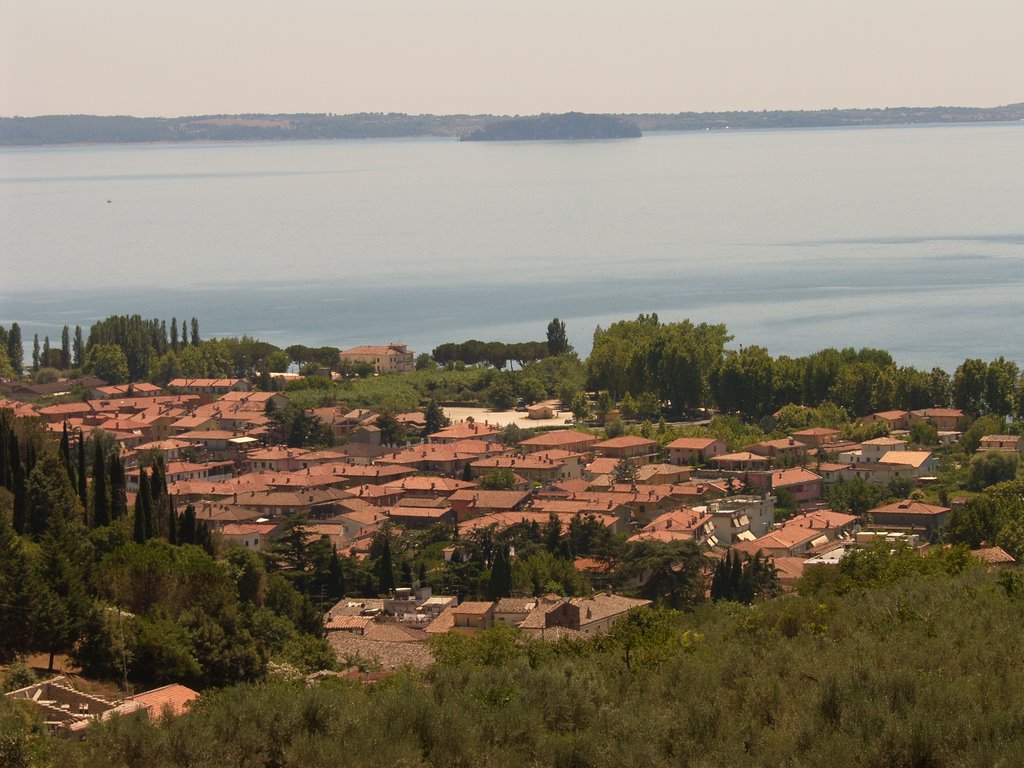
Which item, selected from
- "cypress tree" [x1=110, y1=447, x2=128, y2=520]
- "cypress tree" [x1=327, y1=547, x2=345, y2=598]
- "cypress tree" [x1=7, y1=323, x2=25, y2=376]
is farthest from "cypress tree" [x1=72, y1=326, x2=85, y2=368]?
"cypress tree" [x1=110, y1=447, x2=128, y2=520]

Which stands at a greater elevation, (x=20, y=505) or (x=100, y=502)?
(x=20, y=505)

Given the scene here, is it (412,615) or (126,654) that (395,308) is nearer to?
(412,615)

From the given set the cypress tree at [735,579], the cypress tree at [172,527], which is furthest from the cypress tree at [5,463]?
the cypress tree at [735,579]

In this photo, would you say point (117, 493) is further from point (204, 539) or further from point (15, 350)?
point (15, 350)

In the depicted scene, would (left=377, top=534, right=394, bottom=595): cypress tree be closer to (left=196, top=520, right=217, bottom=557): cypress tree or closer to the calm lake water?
(left=196, top=520, right=217, bottom=557): cypress tree

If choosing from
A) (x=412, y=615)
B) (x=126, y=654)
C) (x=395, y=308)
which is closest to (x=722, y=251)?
(x=395, y=308)

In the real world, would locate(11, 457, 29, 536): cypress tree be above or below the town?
above

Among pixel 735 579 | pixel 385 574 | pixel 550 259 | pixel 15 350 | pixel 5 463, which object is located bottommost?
pixel 385 574

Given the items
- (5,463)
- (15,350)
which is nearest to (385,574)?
(5,463)

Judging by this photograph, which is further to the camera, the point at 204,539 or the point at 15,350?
the point at 15,350
